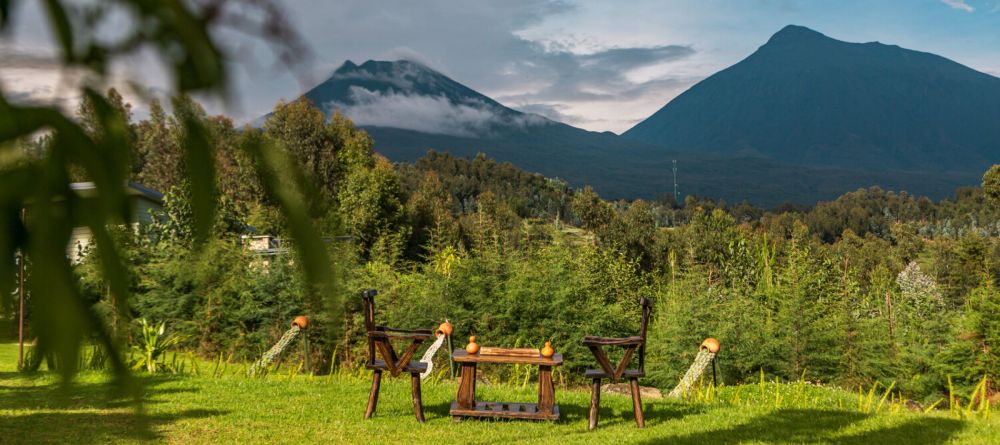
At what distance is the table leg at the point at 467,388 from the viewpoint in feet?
20.0

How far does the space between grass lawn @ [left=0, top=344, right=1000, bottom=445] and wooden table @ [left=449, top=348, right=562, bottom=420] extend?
0.35ft

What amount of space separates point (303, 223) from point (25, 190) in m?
0.19

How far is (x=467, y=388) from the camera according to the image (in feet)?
19.9

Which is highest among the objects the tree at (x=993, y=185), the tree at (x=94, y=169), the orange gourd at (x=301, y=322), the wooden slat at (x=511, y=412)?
the tree at (x=993, y=185)

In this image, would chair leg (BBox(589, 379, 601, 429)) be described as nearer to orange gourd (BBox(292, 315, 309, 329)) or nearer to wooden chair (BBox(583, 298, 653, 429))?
wooden chair (BBox(583, 298, 653, 429))

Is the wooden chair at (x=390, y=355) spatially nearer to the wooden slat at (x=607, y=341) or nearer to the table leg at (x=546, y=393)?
the table leg at (x=546, y=393)

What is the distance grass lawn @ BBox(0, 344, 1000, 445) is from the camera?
5512 millimetres

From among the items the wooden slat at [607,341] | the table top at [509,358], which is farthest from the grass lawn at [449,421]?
the wooden slat at [607,341]

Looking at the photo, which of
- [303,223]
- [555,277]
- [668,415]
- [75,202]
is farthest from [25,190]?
[555,277]

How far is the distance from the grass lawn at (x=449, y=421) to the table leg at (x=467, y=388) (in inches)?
6.2

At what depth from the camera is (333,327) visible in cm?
51

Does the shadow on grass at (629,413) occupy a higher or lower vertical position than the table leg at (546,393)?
lower

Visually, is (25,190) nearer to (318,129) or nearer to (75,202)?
(75,202)

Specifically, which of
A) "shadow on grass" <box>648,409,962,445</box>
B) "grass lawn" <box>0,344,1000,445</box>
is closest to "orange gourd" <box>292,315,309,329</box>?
"grass lawn" <box>0,344,1000,445</box>
